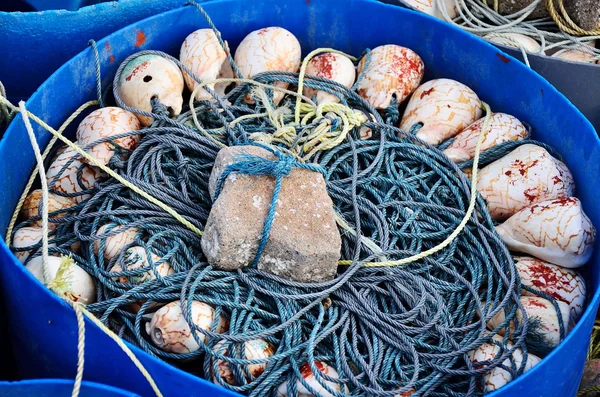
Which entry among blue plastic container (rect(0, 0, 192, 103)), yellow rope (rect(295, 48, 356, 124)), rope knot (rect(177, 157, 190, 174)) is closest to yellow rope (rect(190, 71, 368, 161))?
yellow rope (rect(295, 48, 356, 124))

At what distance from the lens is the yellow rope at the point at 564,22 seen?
3531mm

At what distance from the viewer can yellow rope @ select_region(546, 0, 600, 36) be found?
3.53 metres

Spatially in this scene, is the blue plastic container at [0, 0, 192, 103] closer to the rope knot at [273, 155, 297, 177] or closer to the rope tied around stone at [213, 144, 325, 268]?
the rope tied around stone at [213, 144, 325, 268]

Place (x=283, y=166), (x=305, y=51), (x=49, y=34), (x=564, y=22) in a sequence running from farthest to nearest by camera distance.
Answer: (x=564, y=22) < (x=305, y=51) < (x=49, y=34) < (x=283, y=166)

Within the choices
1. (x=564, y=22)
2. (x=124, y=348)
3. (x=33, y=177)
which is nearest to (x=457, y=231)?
(x=124, y=348)

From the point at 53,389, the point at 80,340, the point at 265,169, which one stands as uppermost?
the point at 265,169

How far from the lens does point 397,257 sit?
98.6 inches

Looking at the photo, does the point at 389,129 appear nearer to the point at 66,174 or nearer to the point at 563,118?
the point at 563,118

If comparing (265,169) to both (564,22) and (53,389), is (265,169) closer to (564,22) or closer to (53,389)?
(53,389)

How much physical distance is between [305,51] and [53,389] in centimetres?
196

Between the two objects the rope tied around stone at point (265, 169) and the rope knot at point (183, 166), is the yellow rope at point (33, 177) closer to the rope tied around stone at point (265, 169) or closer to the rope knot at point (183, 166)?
the rope knot at point (183, 166)

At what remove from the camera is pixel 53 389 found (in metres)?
2.06

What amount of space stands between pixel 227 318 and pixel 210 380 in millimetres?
190

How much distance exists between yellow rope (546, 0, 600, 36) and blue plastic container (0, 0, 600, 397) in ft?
2.13
